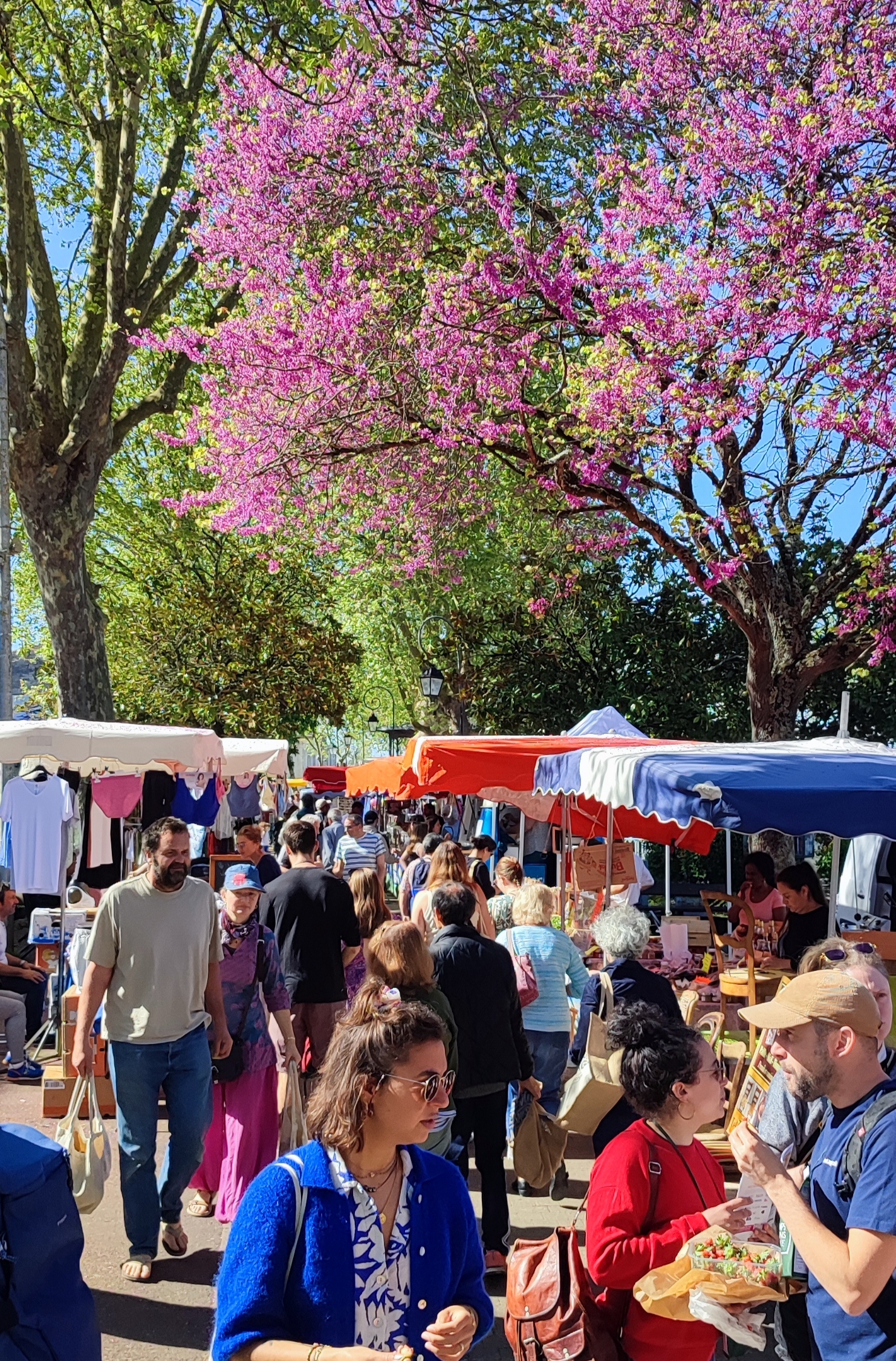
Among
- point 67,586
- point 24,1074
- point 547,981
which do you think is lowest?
point 24,1074

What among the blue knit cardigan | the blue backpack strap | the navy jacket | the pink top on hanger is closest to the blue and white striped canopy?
the navy jacket

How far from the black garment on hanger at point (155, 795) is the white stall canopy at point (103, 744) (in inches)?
95.5

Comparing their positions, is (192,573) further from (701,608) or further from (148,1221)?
(148,1221)

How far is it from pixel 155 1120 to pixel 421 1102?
3.36 meters

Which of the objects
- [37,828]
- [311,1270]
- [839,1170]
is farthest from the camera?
[37,828]

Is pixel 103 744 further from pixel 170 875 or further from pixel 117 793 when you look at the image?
pixel 117 793

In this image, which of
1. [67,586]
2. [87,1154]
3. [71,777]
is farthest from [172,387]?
[87,1154]

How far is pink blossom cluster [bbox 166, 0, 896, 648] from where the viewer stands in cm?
1213

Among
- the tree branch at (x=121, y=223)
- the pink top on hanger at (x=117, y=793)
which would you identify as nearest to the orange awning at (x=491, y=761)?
the pink top on hanger at (x=117, y=793)

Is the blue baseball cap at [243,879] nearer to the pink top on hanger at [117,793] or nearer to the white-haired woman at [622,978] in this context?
the white-haired woman at [622,978]

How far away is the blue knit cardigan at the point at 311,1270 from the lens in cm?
225

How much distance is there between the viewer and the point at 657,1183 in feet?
10.5

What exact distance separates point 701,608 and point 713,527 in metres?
9.09

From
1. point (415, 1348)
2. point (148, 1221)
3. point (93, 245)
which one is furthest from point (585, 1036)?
point (93, 245)
